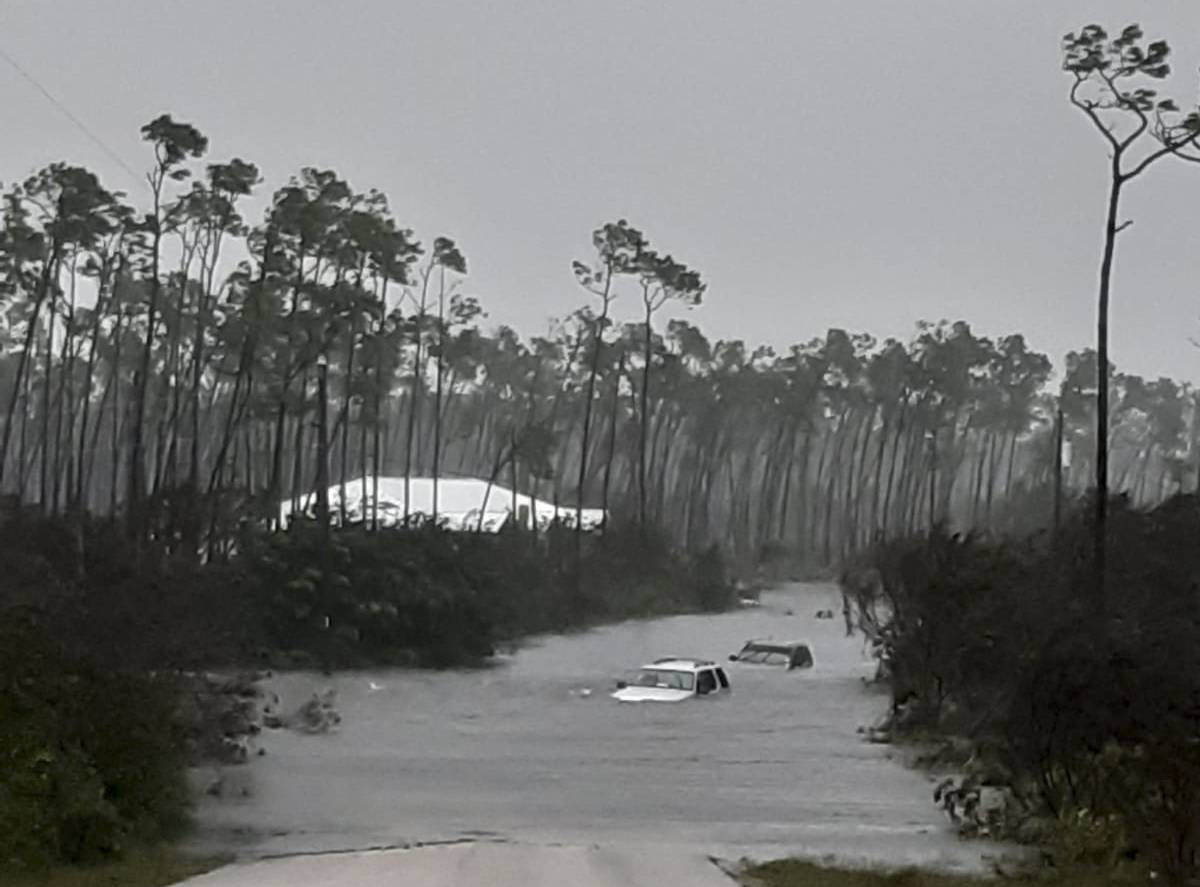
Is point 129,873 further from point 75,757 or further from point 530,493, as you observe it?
point 530,493

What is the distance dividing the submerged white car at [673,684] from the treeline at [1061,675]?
2719mm

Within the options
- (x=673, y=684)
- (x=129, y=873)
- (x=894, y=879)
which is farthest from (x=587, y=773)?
(x=129, y=873)

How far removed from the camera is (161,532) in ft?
121

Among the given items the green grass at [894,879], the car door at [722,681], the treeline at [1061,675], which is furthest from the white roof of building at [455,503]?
the green grass at [894,879]

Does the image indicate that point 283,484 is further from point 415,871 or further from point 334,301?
point 415,871

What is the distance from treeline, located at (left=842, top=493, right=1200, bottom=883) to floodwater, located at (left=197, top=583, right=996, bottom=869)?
0.88 meters

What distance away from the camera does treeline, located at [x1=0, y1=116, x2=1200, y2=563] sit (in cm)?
4591

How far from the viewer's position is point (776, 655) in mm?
38250

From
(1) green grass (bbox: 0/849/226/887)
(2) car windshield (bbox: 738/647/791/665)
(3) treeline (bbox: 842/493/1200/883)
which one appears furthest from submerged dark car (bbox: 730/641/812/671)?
(1) green grass (bbox: 0/849/226/887)

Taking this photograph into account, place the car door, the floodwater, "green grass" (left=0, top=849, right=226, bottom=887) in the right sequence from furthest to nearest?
1. the car door
2. the floodwater
3. "green grass" (left=0, top=849, right=226, bottom=887)

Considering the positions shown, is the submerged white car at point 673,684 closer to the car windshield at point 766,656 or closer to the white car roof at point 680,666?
the white car roof at point 680,666

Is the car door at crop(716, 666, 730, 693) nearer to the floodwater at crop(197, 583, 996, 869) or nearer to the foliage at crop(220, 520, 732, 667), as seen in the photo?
the floodwater at crop(197, 583, 996, 869)

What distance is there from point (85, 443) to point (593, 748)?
3369cm

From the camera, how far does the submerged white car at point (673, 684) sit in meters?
31.4
